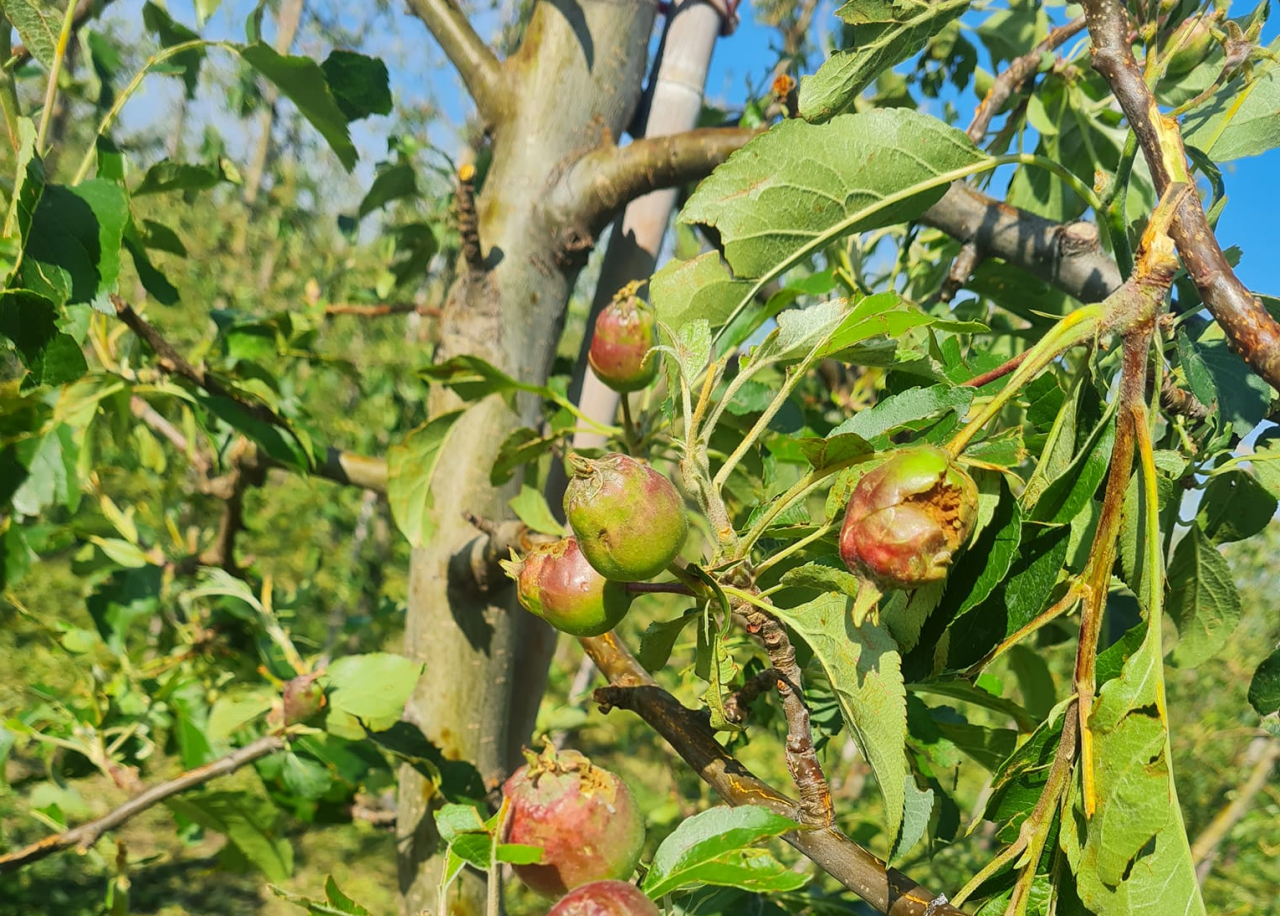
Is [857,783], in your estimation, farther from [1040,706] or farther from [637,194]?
[637,194]

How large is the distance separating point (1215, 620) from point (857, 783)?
3.63m

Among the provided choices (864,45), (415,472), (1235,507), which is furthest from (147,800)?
(1235,507)

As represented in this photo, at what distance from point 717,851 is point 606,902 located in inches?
2.7

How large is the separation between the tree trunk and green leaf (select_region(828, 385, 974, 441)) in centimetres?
79

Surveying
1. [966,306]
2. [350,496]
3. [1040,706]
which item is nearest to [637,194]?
[966,306]

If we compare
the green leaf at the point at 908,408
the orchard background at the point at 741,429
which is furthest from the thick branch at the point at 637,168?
the green leaf at the point at 908,408

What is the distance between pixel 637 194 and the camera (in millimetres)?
1368

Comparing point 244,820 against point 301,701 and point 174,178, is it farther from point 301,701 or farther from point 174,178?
point 174,178

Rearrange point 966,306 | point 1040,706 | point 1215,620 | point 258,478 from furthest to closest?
point 258,478
point 966,306
point 1040,706
point 1215,620

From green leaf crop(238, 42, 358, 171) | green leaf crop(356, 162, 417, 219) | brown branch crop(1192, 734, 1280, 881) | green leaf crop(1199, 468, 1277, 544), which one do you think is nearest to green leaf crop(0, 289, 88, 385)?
green leaf crop(238, 42, 358, 171)

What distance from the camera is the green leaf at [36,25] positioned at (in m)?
0.94

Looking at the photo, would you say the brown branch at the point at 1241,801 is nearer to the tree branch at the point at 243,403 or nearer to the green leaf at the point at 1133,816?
the tree branch at the point at 243,403

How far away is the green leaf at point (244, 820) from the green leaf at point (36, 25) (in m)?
1.04

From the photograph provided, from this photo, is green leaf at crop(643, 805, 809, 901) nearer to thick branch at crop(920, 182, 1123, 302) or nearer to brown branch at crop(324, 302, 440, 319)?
thick branch at crop(920, 182, 1123, 302)
